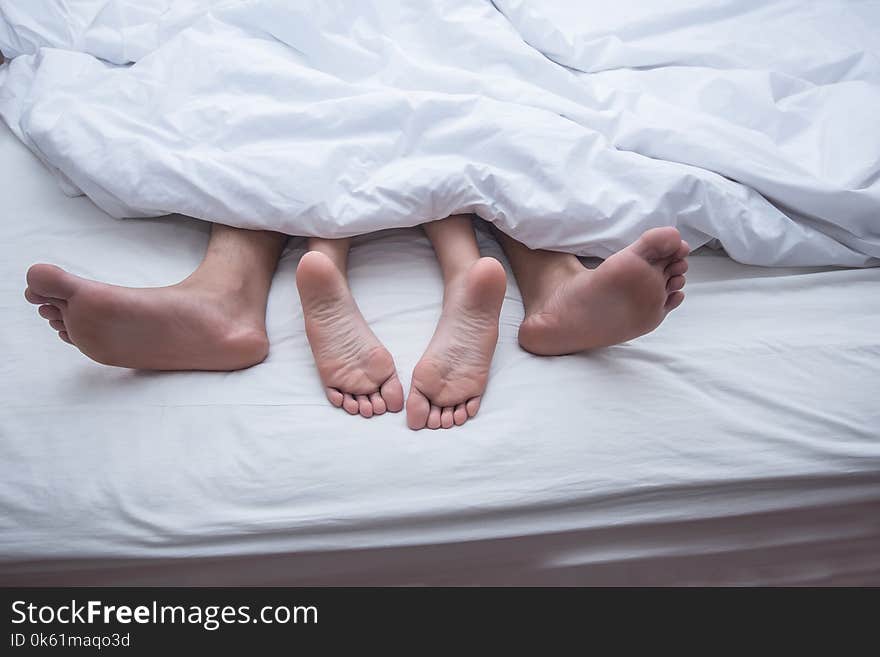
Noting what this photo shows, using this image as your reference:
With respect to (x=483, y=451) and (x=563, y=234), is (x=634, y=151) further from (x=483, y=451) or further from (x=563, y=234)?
(x=483, y=451)

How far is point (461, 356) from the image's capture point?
77 centimetres

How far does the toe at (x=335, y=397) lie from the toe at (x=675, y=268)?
350mm

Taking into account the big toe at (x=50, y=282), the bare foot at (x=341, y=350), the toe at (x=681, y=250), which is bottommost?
the bare foot at (x=341, y=350)

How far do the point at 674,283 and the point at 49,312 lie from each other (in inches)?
24.6

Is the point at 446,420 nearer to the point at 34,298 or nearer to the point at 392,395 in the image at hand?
the point at 392,395

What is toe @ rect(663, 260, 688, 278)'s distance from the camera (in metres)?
0.72

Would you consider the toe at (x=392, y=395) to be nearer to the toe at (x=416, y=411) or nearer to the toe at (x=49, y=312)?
the toe at (x=416, y=411)

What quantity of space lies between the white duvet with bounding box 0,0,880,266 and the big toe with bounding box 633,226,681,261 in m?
0.12

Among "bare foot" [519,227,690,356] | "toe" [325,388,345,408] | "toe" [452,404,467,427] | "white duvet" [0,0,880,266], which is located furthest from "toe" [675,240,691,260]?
"toe" [325,388,345,408]

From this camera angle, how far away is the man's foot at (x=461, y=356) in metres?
0.75

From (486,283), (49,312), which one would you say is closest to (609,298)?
(486,283)

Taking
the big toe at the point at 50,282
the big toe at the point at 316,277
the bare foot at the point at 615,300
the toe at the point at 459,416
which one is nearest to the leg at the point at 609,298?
the bare foot at the point at 615,300
